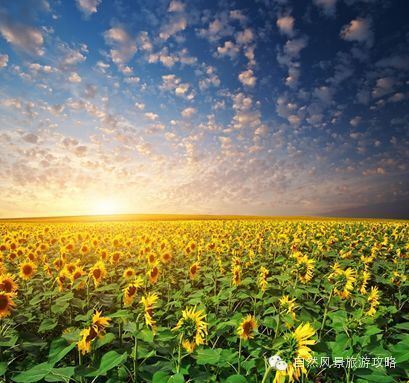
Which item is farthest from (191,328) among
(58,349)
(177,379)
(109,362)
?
(58,349)

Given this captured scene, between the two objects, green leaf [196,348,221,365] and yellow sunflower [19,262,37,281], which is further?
yellow sunflower [19,262,37,281]

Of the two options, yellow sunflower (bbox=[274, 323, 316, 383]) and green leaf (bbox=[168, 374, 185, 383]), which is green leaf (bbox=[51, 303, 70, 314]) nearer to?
green leaf (bbox=[168, 374, 185, 383])

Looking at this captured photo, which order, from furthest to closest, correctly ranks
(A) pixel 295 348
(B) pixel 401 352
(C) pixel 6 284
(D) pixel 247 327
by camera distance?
1. (C) pixel 6 284
2. (D) pixel 247 327
3. (B) pixel 401 352
4. (A) pixel 295 348

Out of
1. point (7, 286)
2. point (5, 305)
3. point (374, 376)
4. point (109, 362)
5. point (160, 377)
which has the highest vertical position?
point (7, 286)

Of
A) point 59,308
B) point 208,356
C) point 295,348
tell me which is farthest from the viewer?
point 59,308

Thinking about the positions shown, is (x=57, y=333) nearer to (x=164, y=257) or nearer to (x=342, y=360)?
(x=164, y=257)

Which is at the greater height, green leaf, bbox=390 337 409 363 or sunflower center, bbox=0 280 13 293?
sunflower center, bbox=0 280 13 293

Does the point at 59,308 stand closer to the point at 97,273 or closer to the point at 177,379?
the point at 97,273

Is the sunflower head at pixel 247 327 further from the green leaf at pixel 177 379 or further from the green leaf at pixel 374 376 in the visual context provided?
the green leaf at pixel 374 376

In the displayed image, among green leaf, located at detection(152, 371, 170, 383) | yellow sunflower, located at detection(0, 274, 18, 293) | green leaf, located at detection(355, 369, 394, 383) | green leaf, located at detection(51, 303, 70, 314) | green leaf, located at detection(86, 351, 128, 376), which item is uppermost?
yellow sunflower, located at detection(0, 274, 18, 293)

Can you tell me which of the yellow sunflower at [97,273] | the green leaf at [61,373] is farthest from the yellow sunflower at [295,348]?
the yellow sunflower at [97,273]

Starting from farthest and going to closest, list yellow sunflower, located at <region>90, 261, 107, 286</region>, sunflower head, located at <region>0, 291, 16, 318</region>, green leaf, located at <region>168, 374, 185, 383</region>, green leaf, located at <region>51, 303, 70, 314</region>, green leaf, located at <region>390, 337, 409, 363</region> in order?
yellow sunflower, located at <region>90, 261, 107, 286</region> < green leaf, located at <region>51, 303, 70, 314</region> < sunflower head, located at <region>0, 291, 16, 318</region> < green leaf, located at <region>390, 337, 409, 363</region> < green leaf, located at <region>168, 374, 185, 383</region>

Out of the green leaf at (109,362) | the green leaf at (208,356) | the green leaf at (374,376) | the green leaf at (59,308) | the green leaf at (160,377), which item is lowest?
the green leaf at (374,376)

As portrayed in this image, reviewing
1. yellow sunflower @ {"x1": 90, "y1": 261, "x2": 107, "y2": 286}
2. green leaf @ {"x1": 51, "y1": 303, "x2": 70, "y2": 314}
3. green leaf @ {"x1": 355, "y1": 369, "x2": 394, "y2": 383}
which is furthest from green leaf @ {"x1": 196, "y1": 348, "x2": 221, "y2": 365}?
yellow sunflower @ {"x1": 90, "y1": 261, "x2": 107, "y2": 286}
